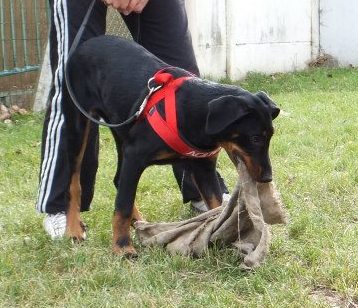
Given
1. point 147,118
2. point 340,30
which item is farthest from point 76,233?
point 340,30

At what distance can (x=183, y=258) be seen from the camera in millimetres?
3111

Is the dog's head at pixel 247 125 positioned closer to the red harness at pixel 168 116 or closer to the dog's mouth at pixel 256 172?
the dog's mouth at pixel 256 172

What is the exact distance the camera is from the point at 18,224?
3910 millimetres

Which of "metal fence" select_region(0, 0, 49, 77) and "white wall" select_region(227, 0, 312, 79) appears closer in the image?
"metal fence" select_region(0, 0, 49, 77)

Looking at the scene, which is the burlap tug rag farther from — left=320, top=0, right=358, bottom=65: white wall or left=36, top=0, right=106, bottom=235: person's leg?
left=320, top=0, right=358, bottom=65: white wall

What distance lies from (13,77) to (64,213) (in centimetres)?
480

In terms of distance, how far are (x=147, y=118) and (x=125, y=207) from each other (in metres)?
0.42

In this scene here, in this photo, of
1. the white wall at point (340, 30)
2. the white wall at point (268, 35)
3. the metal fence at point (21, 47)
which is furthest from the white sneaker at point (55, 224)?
the white wall at point (340, 30)

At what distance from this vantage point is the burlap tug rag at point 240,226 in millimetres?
3002

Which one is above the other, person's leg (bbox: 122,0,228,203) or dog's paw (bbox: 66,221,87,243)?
person's leg (bbox: 122,0,228,203)

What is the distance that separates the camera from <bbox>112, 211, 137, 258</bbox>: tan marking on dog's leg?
3.24 meters

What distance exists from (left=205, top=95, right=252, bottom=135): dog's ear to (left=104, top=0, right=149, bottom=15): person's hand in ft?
2.82

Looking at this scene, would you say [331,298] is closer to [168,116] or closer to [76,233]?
[168,116]

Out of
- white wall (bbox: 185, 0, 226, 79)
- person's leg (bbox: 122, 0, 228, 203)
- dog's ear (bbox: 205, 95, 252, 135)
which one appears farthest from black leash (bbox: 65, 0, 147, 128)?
white wall (bbox: 185, 0, 226, 79)
